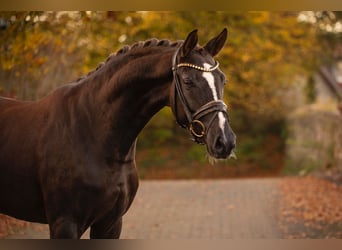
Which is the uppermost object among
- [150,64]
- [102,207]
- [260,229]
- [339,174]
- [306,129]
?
[150,64]

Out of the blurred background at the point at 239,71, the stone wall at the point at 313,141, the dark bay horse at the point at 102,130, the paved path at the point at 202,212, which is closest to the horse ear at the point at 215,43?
the dark bay horse at the point at 102,130

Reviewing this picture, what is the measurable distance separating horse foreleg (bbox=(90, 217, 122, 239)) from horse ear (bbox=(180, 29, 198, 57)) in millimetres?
1002

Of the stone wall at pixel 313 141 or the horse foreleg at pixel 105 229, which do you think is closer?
the horse foreleg at pixel 105 229

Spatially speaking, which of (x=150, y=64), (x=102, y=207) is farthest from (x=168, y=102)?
(x=102, y=207)

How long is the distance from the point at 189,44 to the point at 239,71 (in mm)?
11392

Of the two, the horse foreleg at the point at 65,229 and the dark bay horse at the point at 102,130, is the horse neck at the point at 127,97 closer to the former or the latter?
the dark bay horse at the point at 102,130

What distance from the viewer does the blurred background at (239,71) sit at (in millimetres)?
6691

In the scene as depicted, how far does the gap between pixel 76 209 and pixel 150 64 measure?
837mm

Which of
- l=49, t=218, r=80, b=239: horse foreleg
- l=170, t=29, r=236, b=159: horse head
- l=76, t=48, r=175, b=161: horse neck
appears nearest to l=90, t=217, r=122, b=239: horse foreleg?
l=49, t=218, r=80, b=239: horse foreleg

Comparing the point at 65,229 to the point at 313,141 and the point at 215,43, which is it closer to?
the point at 215,43

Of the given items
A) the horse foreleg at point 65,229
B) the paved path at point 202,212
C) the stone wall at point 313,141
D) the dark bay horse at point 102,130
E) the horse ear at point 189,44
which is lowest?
the stone wall at point 313,141

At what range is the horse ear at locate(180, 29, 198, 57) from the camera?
2.50m

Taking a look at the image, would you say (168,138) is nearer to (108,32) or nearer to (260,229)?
(108,32)

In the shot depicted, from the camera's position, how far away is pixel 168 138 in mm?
16391
